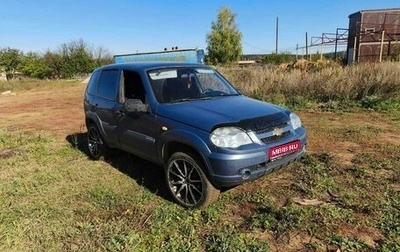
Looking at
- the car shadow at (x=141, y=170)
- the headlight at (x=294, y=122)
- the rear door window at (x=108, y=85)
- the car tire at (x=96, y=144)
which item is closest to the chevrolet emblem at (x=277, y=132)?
the headlight at (x=294, y=122)

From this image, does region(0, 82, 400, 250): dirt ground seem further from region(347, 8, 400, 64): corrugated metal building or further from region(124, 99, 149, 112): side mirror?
region(347, 8, 400, 64): corrugated metal building

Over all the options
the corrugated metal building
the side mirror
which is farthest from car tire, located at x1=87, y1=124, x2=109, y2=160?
the corrugated metal building

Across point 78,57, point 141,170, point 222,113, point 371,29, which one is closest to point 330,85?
point 141,170

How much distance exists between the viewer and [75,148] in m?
7.15

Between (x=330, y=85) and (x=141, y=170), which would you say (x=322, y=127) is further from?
(x=141, y=170)

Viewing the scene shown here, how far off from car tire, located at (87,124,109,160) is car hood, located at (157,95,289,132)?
210cm

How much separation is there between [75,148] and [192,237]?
4.60m

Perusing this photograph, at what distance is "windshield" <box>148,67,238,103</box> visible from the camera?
4527mm

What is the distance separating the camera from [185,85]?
475cm

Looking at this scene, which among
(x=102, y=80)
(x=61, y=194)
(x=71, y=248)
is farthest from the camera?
(x=102, y=80)

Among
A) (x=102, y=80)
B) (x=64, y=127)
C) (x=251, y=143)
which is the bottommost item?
(x=64, y=127)

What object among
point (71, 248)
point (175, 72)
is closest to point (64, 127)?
point (175, 72)

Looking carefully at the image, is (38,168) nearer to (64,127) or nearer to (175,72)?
(175,72)

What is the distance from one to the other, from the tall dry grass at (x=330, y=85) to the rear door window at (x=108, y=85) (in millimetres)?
5963
